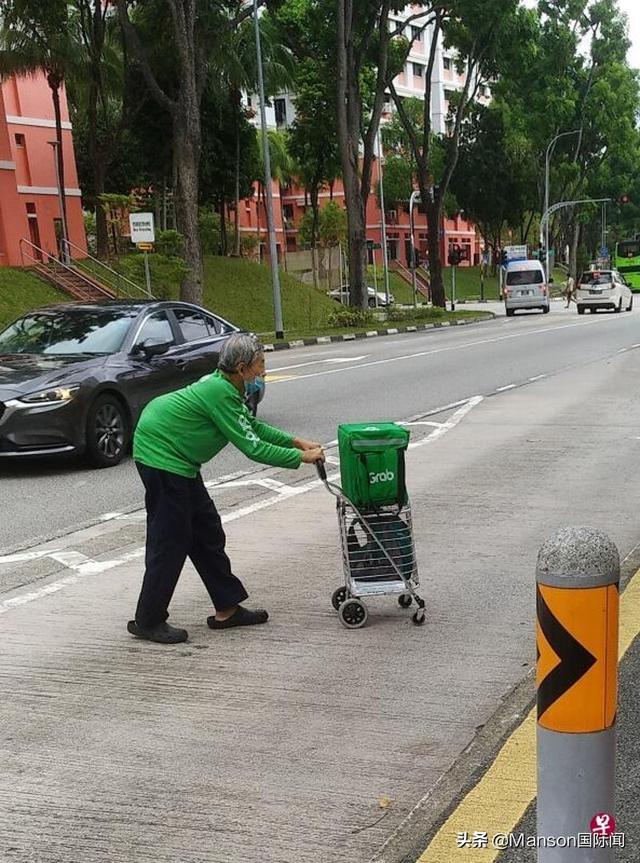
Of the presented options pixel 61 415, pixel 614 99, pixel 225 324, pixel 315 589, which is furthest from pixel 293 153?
pixel 315 589

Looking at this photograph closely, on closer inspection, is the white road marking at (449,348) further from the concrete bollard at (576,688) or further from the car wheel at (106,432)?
the concrete bollard at (576,688)

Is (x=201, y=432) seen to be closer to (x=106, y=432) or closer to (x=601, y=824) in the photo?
(x=601, y=824)

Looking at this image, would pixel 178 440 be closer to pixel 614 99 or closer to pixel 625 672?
pixel 625 672

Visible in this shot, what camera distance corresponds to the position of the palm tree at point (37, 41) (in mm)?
27031

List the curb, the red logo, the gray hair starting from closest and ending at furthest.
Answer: the red logo < the gray hair < the curb

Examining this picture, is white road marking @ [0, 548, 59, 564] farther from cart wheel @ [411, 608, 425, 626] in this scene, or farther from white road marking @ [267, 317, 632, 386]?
white road marking @ [267, 317, 632, 386]

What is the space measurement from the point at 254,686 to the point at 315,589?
4.41ft

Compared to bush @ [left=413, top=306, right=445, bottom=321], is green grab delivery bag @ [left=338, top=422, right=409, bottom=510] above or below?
above

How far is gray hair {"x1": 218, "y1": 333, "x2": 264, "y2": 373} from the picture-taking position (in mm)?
4527

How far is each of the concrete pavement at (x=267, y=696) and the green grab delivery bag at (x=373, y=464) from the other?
0.67 m

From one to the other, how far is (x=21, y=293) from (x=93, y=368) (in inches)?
787

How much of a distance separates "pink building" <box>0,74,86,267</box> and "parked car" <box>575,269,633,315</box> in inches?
752

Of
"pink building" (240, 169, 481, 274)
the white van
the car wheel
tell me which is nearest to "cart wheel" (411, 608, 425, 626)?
the car wheel

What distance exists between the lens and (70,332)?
984 centimetres
